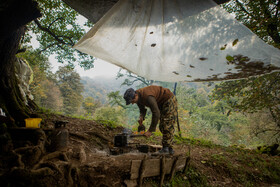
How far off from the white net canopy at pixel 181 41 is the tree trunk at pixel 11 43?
1.24 meters

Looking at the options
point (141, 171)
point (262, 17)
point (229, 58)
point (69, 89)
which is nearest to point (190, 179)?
point (141, 171)

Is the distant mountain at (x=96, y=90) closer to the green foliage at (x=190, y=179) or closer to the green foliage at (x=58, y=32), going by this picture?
the green foliage at (x=58, y=32)

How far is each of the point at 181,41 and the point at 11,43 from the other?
3.58 metres

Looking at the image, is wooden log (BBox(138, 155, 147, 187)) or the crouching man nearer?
wooden log (BBox(138, 155, 147, 187))

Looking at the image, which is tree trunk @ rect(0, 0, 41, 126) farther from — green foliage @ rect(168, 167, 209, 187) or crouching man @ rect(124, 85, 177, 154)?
green foliage @ rect(168, 167, 209, 187)

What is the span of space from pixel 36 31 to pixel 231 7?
7.66 meters

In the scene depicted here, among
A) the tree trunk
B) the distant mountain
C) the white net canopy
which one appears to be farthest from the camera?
the distant mountain

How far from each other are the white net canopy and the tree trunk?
1236mm

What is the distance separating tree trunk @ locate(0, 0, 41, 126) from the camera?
2.33m

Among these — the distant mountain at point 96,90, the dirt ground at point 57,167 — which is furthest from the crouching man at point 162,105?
the distant mountain at point 96,90

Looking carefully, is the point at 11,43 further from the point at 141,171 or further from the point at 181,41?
the point at 141,171

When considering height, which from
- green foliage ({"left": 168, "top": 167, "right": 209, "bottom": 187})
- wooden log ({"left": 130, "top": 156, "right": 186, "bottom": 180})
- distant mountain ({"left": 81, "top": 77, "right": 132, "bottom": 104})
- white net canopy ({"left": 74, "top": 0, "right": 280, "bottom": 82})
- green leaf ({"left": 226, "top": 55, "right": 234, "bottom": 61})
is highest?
distant mountain ({"left": 81, "top": 77, "right": 132, "bottom": 104})

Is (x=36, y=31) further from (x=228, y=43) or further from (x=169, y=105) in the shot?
(x=228, y=43)

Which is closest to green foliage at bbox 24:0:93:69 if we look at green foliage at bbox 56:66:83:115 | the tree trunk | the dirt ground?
the tree trunk
